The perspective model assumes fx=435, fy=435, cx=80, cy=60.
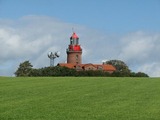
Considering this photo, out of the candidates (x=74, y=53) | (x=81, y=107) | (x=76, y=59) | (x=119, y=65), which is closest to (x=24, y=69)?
(x=74, y=53)

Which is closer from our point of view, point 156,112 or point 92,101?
point 156,112

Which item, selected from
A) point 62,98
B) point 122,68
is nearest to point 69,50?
point 122,68

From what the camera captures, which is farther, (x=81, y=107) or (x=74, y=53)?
(x=74, y=53)

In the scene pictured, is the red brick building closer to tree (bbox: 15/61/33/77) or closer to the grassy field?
tree (bbox: 15/61/33/77)

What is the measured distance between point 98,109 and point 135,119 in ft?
9.47

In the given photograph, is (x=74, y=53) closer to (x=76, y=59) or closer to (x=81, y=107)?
(x=76, y=59)

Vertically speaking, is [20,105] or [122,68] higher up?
[122,68]

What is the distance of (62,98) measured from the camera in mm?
23734

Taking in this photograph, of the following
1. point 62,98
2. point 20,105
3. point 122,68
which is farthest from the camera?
point 122,68

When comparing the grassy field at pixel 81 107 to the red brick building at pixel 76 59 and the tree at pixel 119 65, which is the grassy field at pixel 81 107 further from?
the red brick building at pixel 76 59

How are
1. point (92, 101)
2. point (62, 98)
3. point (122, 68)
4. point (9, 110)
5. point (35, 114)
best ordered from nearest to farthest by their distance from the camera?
1. point (35, 114)
2. point (9, 110)
3. point (92, 101)
4. point (62, 98)
5. point (122, 68)

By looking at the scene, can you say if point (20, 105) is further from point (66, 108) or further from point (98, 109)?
point (98, 109)

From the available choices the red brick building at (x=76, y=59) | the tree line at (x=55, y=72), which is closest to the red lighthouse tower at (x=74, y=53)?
the red brick building at (x=76, y=59)

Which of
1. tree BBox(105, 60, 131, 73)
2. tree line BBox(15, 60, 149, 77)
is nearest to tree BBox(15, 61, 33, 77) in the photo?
tree line BBox(15, 60, 149, 77)
